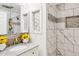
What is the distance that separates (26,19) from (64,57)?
544 mm

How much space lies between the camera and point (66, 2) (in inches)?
70.0

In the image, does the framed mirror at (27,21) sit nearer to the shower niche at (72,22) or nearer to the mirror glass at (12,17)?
the mirror glass at (12,17)

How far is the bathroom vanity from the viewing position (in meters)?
1.72

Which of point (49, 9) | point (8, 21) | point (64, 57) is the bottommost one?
point (64, 57)

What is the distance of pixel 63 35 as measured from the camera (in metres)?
1.75

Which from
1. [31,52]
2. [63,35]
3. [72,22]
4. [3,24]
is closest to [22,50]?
[31,52]

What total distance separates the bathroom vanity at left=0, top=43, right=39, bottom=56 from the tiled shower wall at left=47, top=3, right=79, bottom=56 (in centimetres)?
15

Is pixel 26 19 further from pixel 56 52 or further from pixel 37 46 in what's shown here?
pixel 56 52

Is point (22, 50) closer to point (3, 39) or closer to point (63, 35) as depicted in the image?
point (3, 39)

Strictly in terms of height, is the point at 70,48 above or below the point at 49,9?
below

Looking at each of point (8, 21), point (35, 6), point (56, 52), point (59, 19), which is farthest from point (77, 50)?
point (8, 21)

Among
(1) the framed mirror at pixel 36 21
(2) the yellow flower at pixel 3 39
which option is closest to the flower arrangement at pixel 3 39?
(2) the yellow flower at pixel 3 39

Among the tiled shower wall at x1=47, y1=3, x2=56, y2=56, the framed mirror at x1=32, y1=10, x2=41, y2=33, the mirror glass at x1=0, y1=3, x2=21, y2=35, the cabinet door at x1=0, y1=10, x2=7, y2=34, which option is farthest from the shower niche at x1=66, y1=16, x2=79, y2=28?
the cabinet door at x1=0, y1=10, x2=7, y2=34

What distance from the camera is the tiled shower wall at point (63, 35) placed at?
1.74 metres
